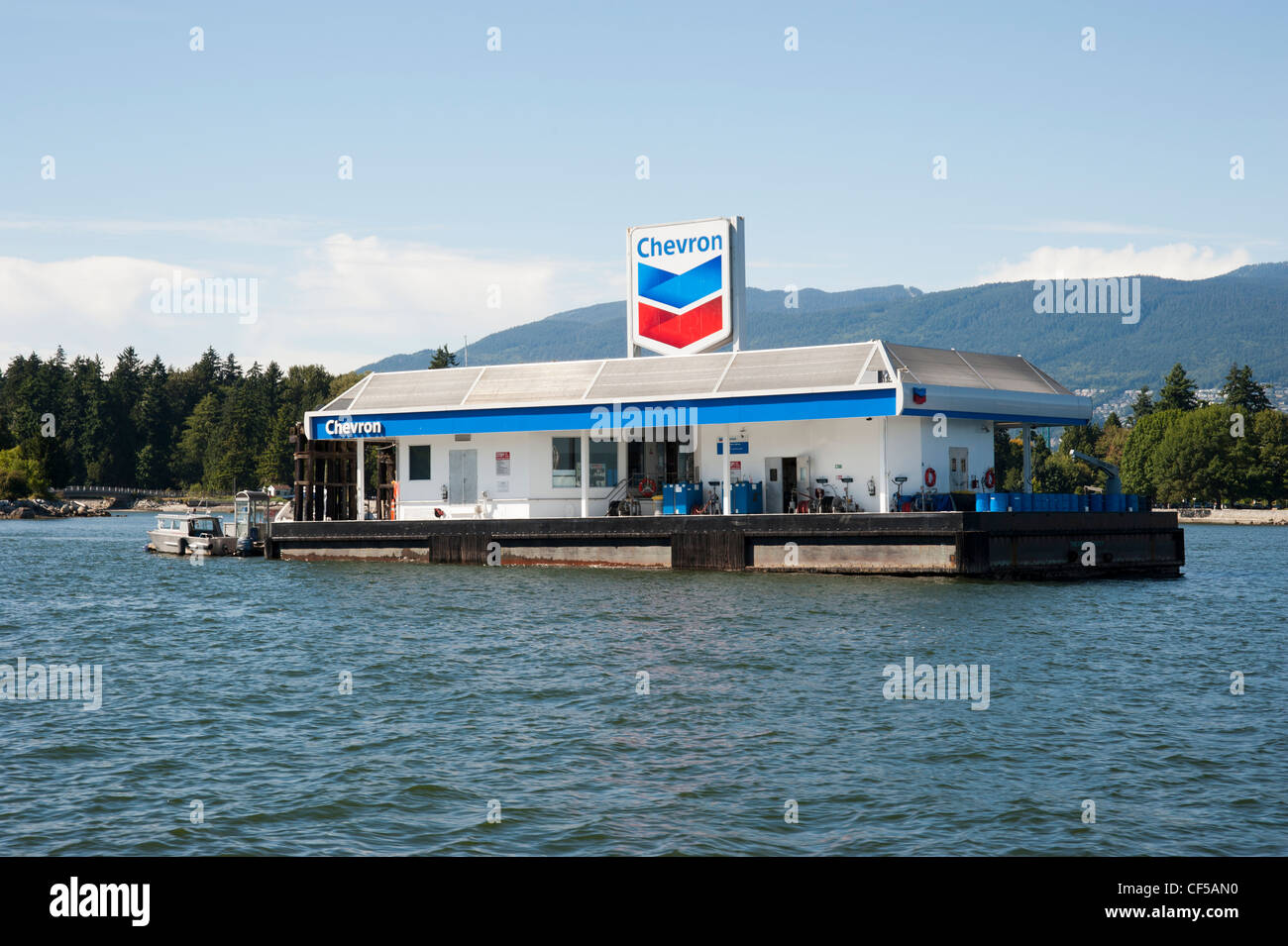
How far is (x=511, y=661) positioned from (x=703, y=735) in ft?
22.2

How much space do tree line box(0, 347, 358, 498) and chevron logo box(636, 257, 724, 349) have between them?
122044 mm

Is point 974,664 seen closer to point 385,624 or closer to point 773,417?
point 385,624

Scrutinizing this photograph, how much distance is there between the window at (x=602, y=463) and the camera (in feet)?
144

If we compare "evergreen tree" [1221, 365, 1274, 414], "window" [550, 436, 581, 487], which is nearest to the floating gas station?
"window" [550, 436, 581, 487]

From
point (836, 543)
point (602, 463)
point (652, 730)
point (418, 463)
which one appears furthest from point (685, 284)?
point (652, 730)

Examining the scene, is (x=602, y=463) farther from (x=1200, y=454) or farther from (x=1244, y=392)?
(x=1244, y=392)

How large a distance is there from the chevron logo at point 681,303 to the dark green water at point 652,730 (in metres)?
15.2

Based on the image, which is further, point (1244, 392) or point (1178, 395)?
point (1178, 395)

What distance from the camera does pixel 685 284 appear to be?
145 feet

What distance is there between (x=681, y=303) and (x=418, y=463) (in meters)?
11.7

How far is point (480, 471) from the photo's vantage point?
44875mm

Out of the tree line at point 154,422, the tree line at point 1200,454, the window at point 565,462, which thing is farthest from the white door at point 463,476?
the tree line at point 154,422
